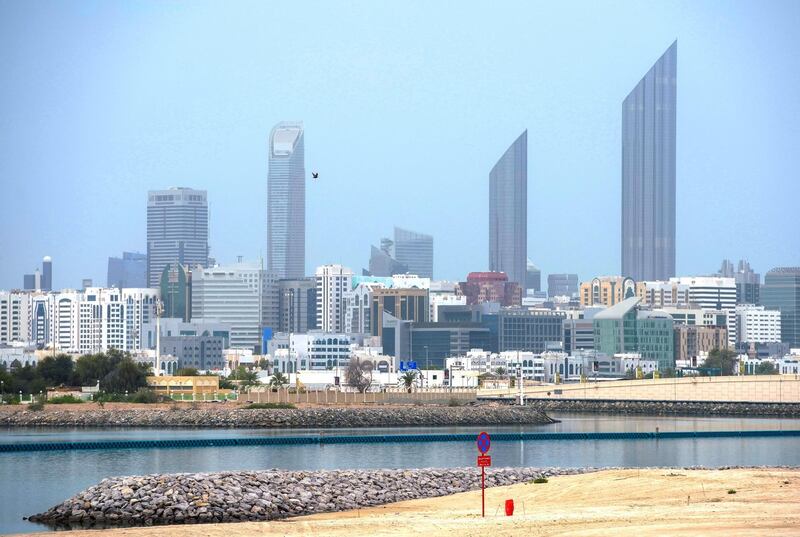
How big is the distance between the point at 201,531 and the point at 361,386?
100353 mm

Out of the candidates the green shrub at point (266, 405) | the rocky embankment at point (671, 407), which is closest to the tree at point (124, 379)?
the green shrub at point (266, 405)

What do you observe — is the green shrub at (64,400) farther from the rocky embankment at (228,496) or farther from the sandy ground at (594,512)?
the sandy ground at (594,512)

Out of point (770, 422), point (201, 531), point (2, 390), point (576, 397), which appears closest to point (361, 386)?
point (576, 397)

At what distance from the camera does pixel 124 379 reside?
402 ft

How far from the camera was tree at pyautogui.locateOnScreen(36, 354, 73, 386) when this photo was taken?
5044 inches

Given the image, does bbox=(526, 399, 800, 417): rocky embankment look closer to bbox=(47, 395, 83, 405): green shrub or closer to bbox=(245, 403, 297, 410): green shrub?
bbox=(245, 403, 297, 410): green shrub

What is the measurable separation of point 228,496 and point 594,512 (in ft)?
32.9

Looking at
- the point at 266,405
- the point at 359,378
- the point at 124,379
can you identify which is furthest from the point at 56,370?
the point at 359,378

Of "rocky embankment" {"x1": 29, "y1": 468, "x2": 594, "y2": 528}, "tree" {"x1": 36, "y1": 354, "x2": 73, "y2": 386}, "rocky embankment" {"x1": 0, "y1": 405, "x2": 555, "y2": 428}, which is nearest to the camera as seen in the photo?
"rocky embankment" {"x1": 29, "y1": 468, "x2": 594, "y2": 528}

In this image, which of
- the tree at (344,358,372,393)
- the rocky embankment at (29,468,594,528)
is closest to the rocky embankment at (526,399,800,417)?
the tree at (344,358,372,393)

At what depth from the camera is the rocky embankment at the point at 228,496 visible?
43.0 metres

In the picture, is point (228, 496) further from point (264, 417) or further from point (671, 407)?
point (671, 407)

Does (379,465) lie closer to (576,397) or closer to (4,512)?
(4,512)

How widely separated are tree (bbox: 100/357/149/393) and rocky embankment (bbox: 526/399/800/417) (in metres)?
27.7
